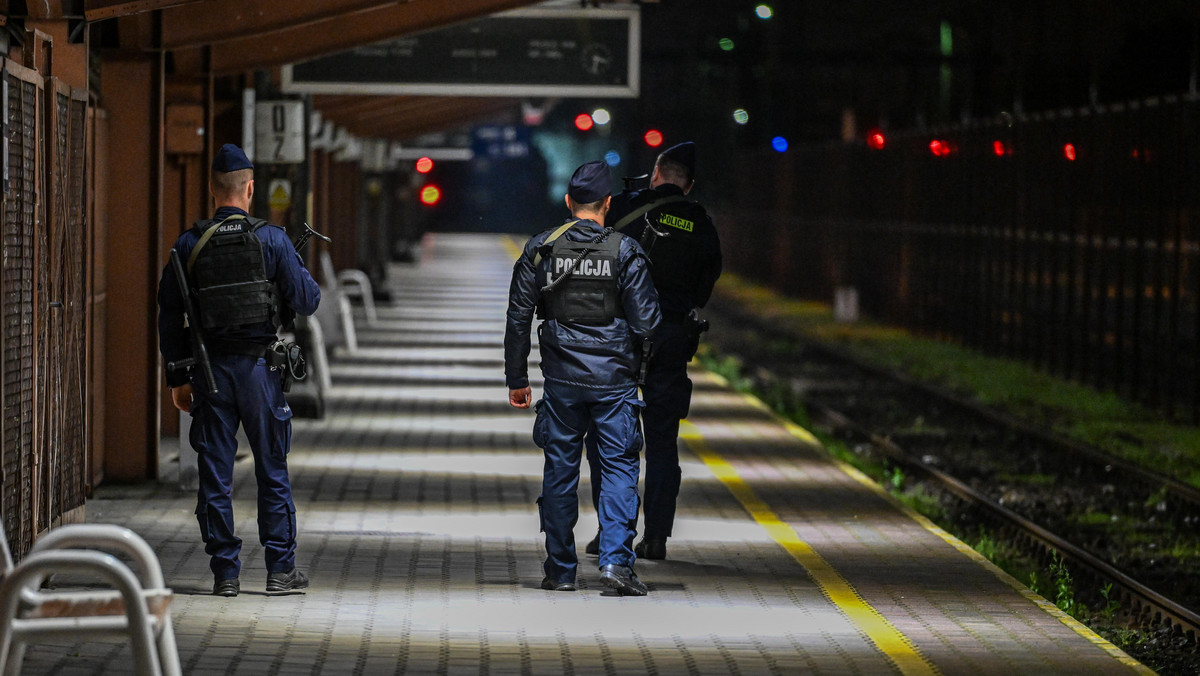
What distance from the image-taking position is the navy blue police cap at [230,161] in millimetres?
8297

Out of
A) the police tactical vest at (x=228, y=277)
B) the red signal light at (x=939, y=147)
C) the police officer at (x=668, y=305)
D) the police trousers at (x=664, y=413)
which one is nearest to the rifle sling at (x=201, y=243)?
the police tactical vest at (x=228, y=277)

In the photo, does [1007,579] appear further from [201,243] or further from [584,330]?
[201,243]

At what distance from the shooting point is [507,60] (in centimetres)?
1812

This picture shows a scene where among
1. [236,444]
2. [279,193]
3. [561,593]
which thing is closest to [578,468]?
[561,593]

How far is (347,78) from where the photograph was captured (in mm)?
17703

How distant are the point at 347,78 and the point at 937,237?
48.0ft

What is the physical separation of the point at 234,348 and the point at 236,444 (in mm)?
415

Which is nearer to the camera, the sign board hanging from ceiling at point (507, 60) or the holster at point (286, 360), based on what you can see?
the holster at point (286, 360)

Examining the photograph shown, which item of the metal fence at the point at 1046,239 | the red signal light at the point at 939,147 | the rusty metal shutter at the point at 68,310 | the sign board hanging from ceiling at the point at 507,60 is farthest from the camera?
the red signal light at the point at 939,147

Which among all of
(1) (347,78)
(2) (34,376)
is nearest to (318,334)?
(1) (347,78)

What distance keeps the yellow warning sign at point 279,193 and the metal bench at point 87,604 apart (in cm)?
1132

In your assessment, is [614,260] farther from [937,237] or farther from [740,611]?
[937,237]

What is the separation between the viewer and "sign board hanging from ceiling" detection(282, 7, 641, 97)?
17.6 metres

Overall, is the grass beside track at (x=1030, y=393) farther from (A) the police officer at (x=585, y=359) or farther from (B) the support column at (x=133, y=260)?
(B) the support column at (x=133, y=260)
